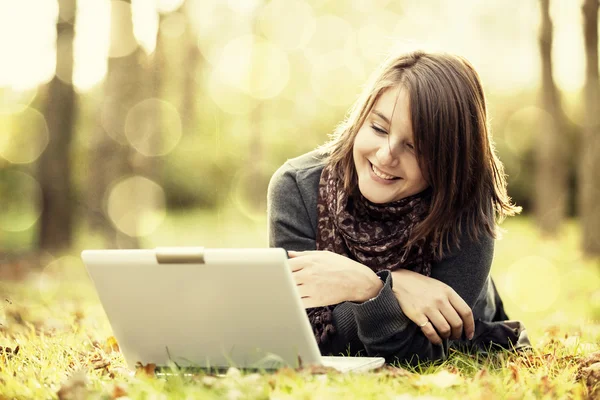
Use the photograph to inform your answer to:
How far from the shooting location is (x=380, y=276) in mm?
2547

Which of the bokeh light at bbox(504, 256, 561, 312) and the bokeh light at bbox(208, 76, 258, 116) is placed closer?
the bokeh light at bbox(504, 256, 561, 312)

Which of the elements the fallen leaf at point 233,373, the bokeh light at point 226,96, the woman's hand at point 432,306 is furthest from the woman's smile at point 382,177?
the bokeh light at point 226,96

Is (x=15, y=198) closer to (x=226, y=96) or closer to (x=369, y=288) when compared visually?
(x=226, y=96)

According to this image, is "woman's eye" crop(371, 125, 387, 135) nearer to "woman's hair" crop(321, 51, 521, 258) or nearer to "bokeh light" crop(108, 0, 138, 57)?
"woman's hair" crop(321, 51, 521, 258)

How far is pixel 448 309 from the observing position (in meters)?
2.50

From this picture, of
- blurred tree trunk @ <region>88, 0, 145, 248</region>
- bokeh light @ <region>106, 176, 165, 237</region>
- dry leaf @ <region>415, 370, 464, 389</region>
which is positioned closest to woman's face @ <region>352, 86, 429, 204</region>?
dry leaf @ <region>415, 370, 464, 389</region>

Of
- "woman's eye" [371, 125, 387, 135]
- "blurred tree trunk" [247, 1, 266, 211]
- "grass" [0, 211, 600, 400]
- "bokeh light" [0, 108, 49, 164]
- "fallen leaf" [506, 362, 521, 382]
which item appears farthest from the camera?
"bokeh light" [0, 108, 49, 164]

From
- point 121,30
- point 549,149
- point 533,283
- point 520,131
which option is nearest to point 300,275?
point 533,283

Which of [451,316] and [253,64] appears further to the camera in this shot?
[253,64]

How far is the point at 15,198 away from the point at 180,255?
593 inches

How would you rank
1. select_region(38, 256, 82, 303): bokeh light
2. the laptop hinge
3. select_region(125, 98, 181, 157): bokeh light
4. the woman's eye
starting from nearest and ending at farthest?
the laptop hinge < the woman's eye < select_region(38, 256, 82, 303): bokeh light < select_region(125, 98, 181, 157): bokeh light

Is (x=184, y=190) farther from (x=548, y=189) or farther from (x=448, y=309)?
(x=448, y=309)

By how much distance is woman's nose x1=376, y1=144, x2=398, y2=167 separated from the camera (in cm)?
249

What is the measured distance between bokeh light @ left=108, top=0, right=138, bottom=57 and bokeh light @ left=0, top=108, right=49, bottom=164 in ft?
33.0
